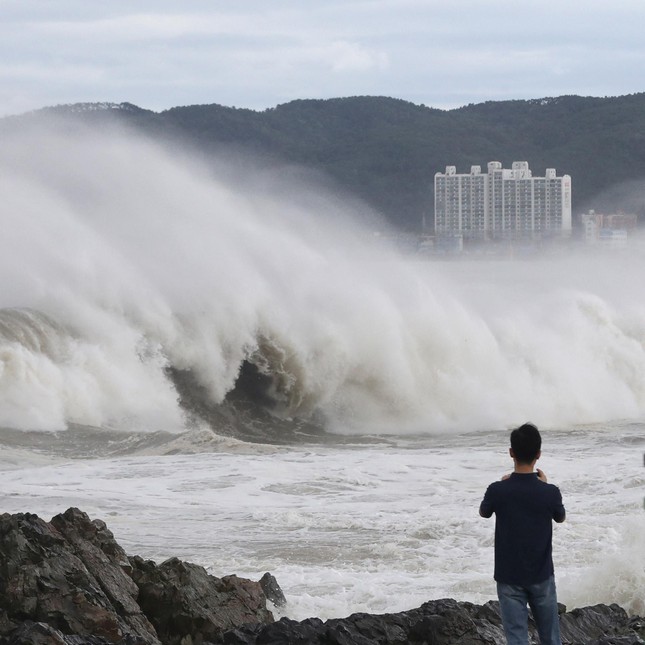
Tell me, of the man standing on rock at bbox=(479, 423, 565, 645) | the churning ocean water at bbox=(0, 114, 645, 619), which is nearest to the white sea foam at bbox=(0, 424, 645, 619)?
the churning ocean water at bbox=(0, 114, 645, 619)

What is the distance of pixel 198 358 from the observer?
25578mm

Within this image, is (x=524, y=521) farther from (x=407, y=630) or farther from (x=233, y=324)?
(x=233, y=324)

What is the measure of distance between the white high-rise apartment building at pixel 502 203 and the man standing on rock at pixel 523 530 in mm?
94433

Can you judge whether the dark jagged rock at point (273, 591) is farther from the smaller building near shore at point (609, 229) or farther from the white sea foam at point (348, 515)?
the smaller building near shore at point (609, 229)

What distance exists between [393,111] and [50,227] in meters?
120

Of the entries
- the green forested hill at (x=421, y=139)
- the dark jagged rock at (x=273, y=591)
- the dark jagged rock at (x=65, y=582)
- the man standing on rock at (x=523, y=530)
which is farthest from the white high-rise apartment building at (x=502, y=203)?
the man standing on rock at (x=523, y=530)

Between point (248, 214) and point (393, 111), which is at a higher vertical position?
point (393, 111)

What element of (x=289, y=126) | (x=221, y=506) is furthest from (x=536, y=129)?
(x=221, y=506)

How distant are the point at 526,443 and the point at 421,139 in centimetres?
13621

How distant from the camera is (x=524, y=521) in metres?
5.91

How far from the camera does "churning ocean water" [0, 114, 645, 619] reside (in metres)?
12.4

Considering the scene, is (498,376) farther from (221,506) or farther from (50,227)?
(221,506)

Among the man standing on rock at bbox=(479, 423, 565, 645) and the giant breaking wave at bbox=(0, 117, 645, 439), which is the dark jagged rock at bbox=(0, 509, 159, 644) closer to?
the man standing on rock at bbox=(479, 423, 565, 645)

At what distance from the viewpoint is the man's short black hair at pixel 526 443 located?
580 centimetres
